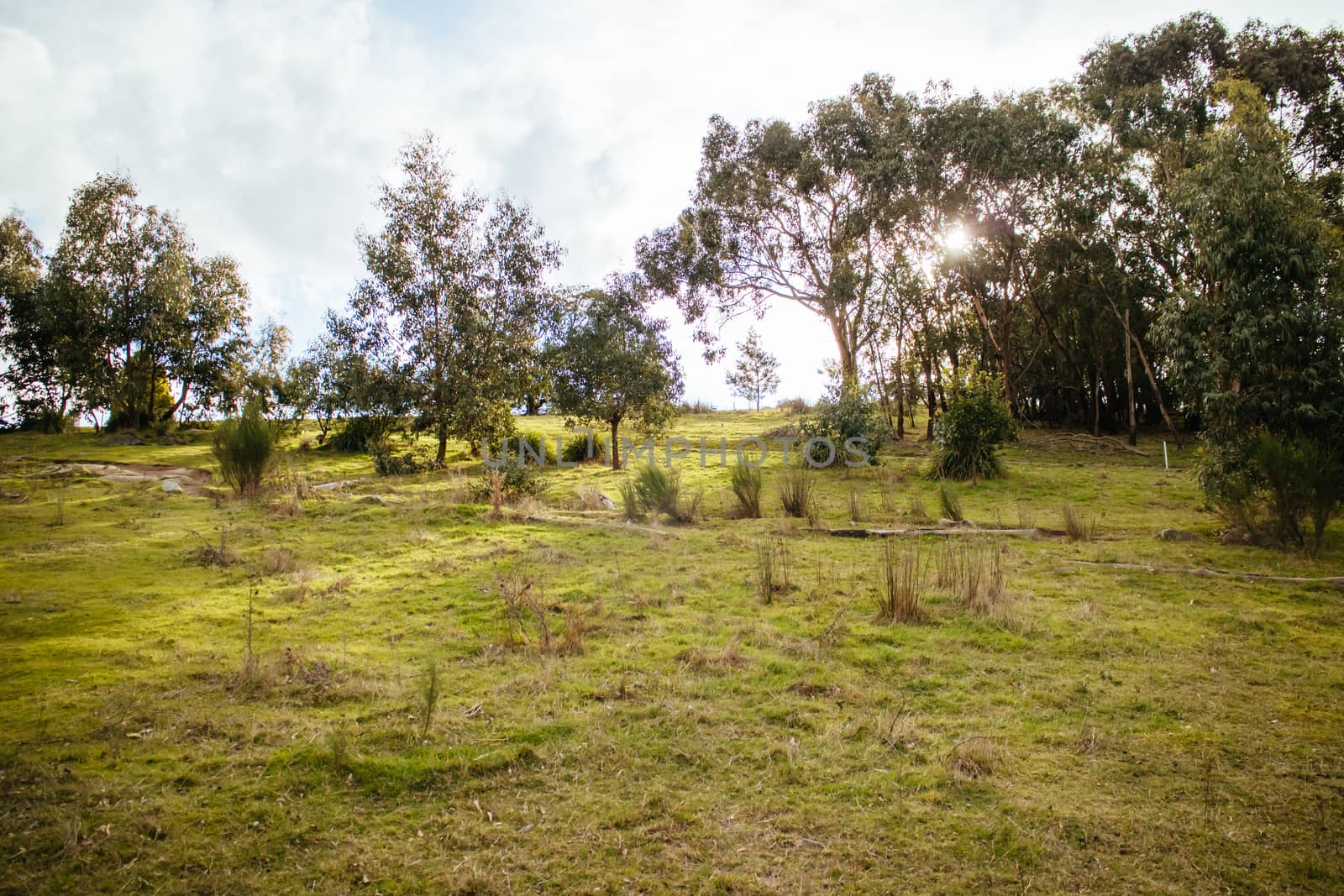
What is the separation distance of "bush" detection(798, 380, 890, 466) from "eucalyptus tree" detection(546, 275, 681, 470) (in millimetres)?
Answer: 4941

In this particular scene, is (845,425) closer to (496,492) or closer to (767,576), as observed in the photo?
(496,492)

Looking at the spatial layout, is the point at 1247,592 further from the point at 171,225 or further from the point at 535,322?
the point at 171,225

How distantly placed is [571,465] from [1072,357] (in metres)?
21.9

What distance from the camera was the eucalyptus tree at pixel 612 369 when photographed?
23.9 metres

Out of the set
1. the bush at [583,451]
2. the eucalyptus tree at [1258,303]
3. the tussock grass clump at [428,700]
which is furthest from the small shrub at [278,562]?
the bush at [583,451]

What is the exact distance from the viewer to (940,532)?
41.2ft

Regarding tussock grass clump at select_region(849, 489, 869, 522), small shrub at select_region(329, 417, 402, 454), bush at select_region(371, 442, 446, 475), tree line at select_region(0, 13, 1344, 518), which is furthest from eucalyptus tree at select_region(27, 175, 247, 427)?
tussock grass clump at select_region(849, 489, 869, 522)

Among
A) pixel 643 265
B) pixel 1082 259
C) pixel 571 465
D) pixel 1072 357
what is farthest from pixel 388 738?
pixel 1072 357

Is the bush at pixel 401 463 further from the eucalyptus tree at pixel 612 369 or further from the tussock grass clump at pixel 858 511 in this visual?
the tussock grass clump at pixel 858 511

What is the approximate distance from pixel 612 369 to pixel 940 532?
537 inches

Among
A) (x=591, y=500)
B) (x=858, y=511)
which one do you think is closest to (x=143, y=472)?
(x=591, y=500)

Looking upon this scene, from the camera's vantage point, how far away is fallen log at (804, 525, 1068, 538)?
40.8 ft

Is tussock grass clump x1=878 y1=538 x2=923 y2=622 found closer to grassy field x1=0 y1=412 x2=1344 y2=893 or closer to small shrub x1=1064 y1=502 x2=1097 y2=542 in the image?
grassy field x1=0 y1=412 x2=1344 y2=893

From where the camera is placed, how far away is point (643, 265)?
2900cm
